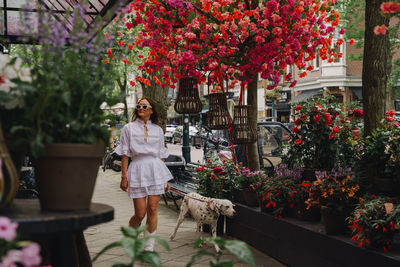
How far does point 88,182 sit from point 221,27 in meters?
4.40

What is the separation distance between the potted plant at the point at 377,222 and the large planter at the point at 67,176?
8.21ft

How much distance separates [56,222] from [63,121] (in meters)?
0.33

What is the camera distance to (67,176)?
1.78 metres

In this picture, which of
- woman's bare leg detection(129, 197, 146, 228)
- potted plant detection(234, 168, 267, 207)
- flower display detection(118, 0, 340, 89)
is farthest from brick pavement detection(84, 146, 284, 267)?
flower display detection(118, 0, 340, 89)

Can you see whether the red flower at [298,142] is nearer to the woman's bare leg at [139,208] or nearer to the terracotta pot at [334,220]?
the terracotta pot at [334,220]

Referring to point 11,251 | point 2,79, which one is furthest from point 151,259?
point 2,79

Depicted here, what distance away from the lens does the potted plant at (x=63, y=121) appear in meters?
1.67

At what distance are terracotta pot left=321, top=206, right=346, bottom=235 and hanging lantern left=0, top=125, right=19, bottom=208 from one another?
3186 millimetres

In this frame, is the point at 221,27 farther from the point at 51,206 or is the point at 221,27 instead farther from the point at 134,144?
the point at 51,206

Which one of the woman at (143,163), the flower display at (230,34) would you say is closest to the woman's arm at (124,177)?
the woman at (143,163)

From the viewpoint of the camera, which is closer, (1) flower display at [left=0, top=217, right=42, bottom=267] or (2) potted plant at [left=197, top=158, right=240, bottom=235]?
(1) flower display at [left=0, top=217, right=42, bottom=267]

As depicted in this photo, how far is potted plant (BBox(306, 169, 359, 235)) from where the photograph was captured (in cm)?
435

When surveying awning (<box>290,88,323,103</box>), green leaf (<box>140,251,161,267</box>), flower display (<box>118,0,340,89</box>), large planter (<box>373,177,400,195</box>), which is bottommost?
large planter (<box>373,177,400,195</box>)

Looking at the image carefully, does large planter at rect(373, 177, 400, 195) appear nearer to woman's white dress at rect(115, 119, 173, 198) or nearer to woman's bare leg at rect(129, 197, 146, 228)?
woman's white dress at rect(115, 119, 173, 198)
